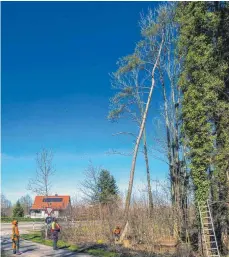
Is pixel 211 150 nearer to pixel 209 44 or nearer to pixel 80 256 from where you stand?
pixel 209 44

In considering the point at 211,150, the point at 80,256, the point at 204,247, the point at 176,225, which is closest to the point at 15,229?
the point at 80,256

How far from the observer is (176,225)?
1867 centimetres

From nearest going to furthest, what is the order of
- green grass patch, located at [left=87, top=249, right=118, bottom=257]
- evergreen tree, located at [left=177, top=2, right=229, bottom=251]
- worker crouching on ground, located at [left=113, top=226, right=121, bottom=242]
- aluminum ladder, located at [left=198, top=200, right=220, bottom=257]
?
1. green grass patch, located at [left=87, top=249, right=118, bottom=257]
2. aluminum ladder, located at [left=198, top=200, right=220, bottom=257]
3. evergreen tree, located at [left=177, top=2, right=229, bottom=251]
4. worker crouching on ground, located at [left=113, top=226, right=121, bottom=242]

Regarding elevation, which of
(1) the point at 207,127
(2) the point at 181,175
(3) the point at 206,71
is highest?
(3) the point at 206,71

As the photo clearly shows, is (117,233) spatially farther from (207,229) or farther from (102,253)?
(207,229)

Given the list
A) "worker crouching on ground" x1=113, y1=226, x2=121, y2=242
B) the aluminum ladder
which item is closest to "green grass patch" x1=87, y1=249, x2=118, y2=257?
"worker crouching on ground" x1=113, y1=226, x2=121, y2=242

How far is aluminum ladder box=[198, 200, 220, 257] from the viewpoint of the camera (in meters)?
17.6

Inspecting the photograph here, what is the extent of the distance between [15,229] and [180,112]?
11.5 meters

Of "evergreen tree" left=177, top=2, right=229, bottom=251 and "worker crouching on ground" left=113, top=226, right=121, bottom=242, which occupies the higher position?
"evergreen tree" left=177, top=2, right=229, bottom=251

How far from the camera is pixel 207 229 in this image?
17.7m

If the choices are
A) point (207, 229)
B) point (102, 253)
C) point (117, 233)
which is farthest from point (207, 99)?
point (102, 253)

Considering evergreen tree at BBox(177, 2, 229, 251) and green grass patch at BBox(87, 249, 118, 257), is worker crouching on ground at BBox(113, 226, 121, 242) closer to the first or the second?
green grass patch at BBox(87, 249, 118, 257)

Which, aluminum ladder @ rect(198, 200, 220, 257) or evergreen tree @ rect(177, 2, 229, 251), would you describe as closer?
aluminum ladder @ rect(198, 200, 220, 257)

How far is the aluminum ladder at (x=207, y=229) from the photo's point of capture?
57.6 feet
